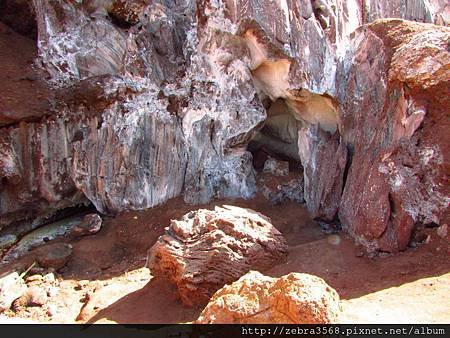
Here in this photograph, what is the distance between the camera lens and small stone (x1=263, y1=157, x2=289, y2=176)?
9.21 meters

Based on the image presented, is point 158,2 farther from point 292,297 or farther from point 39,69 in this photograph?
point 292,297

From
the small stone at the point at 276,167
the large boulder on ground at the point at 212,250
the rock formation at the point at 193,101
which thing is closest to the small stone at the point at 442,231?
the rock formation at the point at 193,101

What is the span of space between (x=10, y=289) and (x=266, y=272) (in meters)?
3.86

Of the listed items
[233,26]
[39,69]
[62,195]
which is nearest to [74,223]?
[62,195]

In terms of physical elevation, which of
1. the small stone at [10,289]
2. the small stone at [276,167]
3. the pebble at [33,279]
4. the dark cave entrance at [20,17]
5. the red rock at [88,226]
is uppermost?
the dark cave entrance at [20,17]

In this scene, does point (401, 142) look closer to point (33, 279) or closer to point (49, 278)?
point (49, 278)

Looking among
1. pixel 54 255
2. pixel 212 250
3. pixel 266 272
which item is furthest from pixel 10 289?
pixel 266 272

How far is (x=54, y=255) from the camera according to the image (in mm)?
7500

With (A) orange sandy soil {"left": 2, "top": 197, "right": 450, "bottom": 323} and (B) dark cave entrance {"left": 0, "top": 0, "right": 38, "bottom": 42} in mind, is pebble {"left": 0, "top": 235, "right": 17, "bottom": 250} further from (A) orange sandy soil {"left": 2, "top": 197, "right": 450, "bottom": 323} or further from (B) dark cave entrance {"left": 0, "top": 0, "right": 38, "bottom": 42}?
(B) dark cave entrance {"left": 0, "top": 0, "right": 38, "bottom": 42}

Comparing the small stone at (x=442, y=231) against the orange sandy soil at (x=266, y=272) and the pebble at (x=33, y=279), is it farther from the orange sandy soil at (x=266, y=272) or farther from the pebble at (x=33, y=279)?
the pebble at (x=33, y=279)

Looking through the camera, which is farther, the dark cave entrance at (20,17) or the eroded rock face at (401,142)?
the dark cave entrance at (20,17)

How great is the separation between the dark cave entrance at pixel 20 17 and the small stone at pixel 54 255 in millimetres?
5298

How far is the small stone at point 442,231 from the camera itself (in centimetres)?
554

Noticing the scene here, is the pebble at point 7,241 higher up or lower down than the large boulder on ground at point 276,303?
lower down
